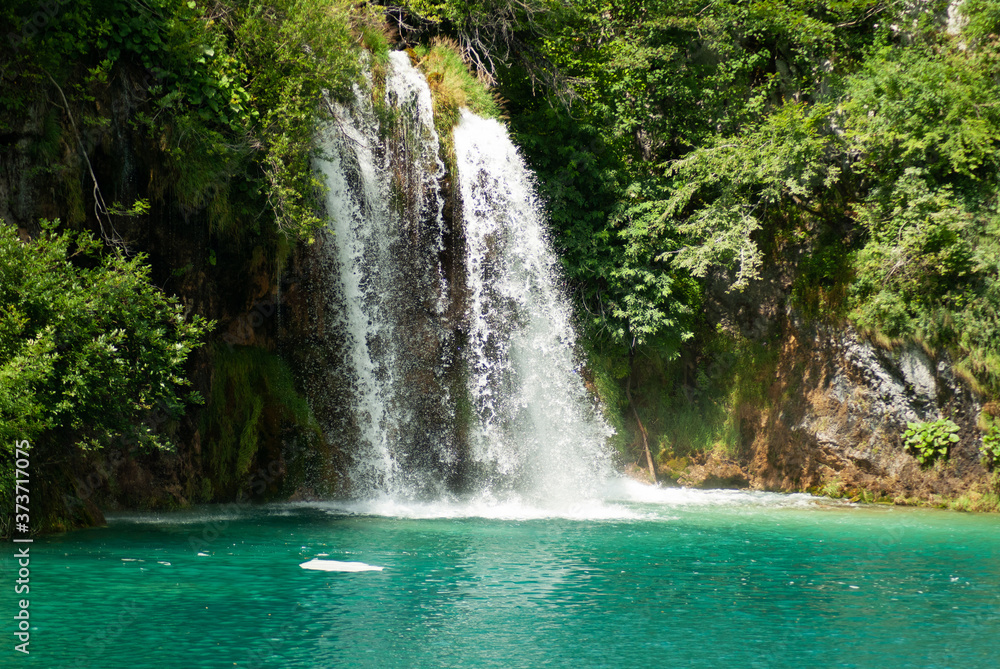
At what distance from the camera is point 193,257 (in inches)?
521

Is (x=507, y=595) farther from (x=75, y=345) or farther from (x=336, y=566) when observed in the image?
(x=75, y=345)

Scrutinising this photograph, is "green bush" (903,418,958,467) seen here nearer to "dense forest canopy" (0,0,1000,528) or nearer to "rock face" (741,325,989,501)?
"rock face" (741,325,989,501)

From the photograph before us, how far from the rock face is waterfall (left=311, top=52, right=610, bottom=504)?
12.5 feet

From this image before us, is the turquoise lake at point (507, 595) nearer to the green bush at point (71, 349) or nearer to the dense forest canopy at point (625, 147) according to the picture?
the green bush at point (71, 349)

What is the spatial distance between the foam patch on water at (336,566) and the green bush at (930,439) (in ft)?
37.5

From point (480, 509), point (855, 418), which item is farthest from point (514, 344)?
point (855, 418)

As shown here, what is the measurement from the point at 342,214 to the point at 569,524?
652 cm

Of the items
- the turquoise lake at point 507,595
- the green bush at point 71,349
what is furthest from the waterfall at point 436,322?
the green bush at point 71,349

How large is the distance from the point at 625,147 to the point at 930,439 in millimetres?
8434

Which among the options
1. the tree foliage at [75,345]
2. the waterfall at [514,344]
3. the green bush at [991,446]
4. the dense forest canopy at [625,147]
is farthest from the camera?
the waterfall at [514,344]

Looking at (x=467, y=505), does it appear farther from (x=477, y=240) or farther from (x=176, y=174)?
(x=176, y=174)

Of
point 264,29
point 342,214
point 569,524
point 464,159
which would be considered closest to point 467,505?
point 569,524

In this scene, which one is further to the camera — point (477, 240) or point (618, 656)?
point (477, 240)

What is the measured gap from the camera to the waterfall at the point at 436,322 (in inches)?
583
